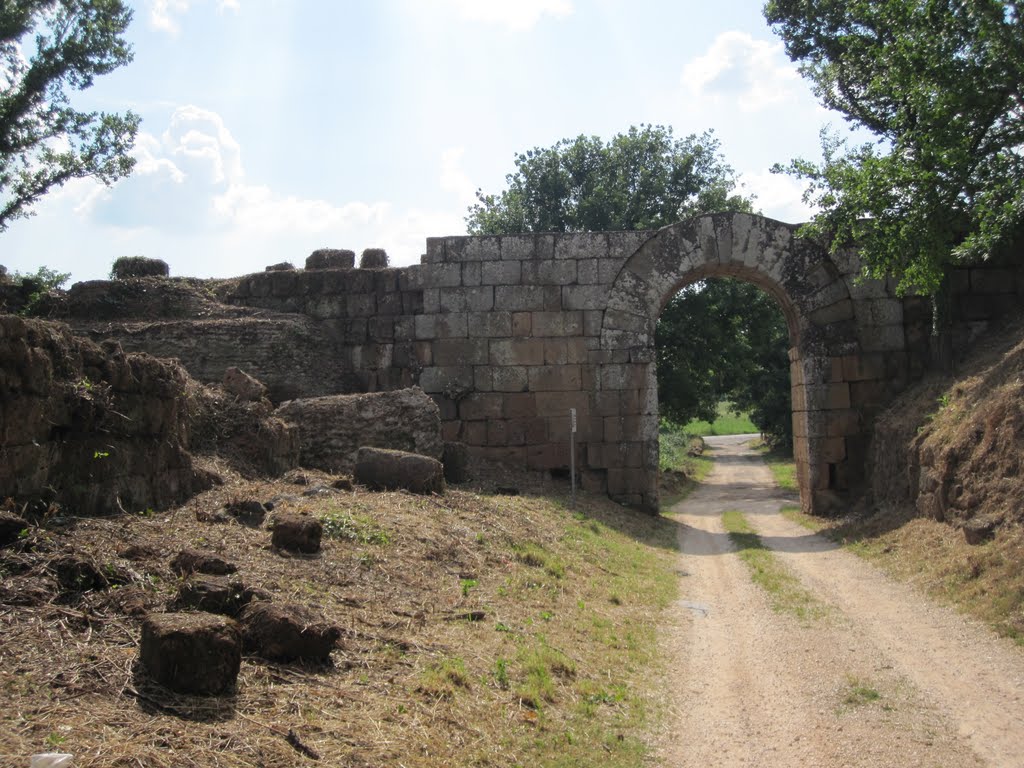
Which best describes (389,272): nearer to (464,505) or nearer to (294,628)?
(464,505)

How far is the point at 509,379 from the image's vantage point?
15.6 m

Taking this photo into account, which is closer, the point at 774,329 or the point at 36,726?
the point at 36,726

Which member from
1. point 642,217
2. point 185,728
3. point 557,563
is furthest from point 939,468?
point 642,217

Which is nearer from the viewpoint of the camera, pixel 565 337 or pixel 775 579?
pixel 775 579

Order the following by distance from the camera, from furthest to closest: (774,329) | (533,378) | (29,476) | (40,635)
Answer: (774,329) < (533,378) < (29,476) < (40,635)

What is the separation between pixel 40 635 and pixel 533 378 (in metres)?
11.5

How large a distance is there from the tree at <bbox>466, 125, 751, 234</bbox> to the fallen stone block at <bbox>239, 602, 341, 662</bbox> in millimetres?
23019

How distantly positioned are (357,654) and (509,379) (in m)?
10.3

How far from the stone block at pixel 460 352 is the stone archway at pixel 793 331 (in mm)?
2075

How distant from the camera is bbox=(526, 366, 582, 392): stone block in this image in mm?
15461

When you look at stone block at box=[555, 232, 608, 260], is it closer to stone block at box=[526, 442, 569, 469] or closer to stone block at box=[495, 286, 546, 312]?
stone block at box=[495, 286, 546, 312]

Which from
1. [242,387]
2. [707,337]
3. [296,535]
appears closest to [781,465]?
[707,337]

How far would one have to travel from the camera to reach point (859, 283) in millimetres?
14266

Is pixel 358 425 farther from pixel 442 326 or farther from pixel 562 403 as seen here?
pixel 562 403
